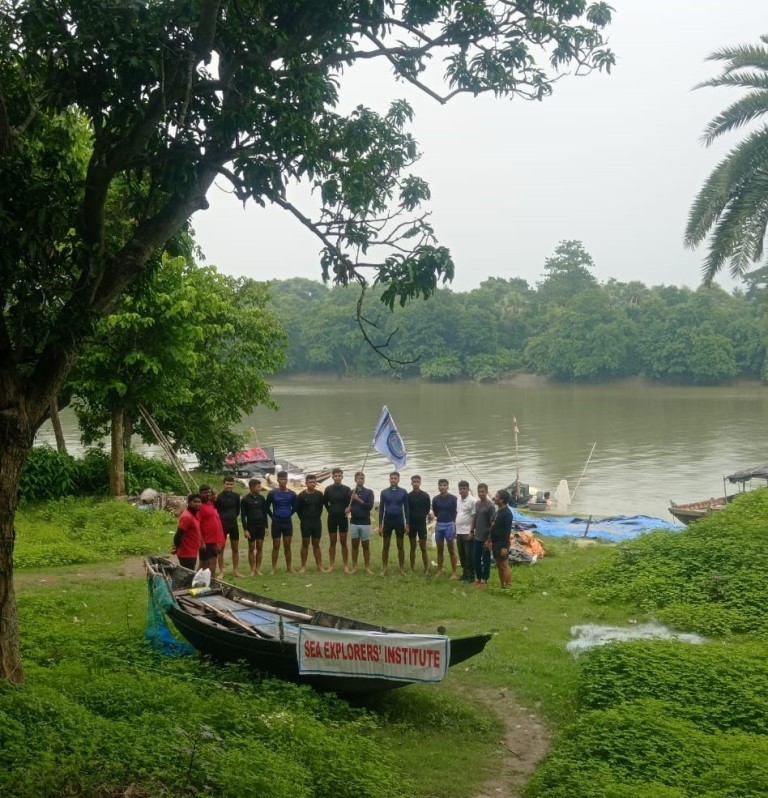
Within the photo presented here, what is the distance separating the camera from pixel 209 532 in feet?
40.2

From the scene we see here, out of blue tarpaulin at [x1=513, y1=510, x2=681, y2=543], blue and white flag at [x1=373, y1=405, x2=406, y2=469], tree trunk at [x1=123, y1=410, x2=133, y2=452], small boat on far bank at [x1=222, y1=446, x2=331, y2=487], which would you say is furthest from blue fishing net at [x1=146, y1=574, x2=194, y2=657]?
small boat on far bank at [x1=222, y1=446, x2=331, y2=487]

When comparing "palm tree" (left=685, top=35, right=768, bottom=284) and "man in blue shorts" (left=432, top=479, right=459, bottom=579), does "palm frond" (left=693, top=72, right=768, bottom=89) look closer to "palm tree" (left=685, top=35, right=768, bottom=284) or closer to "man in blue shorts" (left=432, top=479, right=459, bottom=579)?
"palm tree" (left=685, top=35, right=768, bottom=284)

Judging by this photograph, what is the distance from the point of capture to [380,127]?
31.3 feet

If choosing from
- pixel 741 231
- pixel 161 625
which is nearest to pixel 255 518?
pixel 161 625

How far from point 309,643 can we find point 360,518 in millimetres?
5775

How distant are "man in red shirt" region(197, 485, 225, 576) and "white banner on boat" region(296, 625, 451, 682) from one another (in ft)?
15.2

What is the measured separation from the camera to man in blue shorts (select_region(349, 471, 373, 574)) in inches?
531

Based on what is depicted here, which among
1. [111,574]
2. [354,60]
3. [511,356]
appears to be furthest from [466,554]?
[511,356]

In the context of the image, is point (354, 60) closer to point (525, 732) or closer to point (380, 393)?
point (525, 732)

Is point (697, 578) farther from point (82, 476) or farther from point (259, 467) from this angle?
point (259, 467)

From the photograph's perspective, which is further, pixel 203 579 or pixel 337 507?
pixel 337 507

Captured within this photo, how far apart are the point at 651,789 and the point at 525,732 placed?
1.85 metres

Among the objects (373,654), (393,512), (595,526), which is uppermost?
(393,512)

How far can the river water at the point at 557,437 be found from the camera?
29.6 meters
